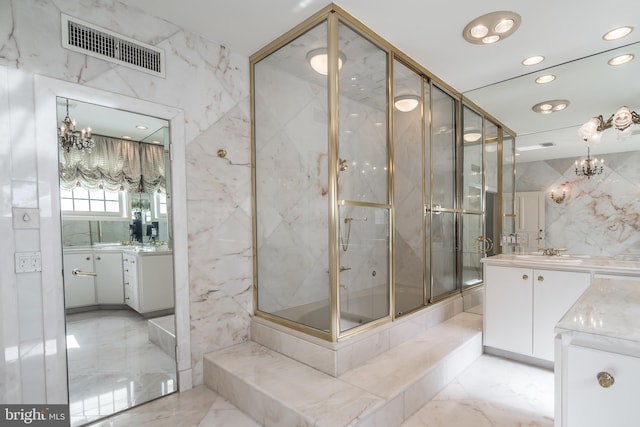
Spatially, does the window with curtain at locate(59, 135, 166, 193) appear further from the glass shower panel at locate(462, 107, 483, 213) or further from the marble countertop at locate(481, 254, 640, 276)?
the glass shower panel at locate(462, 107, 483, 213)

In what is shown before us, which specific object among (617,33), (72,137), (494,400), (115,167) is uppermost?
(617,33)

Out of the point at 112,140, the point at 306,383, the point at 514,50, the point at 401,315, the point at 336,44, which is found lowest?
the point at 306,383

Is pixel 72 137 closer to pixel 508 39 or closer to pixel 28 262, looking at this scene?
pixel 28 262

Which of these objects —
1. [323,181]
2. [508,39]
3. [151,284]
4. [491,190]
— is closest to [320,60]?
[323,181]

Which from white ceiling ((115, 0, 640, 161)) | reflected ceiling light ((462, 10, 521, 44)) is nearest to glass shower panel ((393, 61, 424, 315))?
white ceiling ((115, 0, 640, 161))

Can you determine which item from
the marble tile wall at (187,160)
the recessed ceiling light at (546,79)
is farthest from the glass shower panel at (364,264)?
the recessed ceiling light at (546,79)

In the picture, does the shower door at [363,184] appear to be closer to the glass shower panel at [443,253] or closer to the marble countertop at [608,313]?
the glass shower panel at [443,253]

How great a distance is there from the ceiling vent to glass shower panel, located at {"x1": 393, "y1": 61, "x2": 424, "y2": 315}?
1.87m

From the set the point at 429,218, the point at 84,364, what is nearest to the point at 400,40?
the point at 429,218

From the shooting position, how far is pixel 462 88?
3365mm

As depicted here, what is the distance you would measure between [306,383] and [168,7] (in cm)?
263

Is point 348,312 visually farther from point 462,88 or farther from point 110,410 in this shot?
point 462,88

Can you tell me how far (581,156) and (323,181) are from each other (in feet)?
6.75

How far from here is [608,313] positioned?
1087mm
